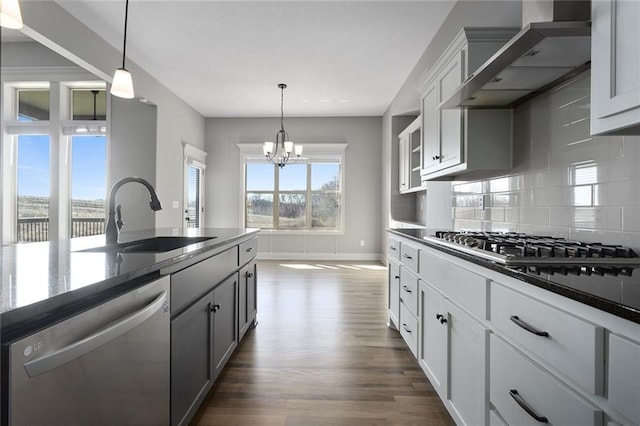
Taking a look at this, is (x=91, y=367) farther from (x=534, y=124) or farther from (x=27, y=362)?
Result: (x=534, y=124)

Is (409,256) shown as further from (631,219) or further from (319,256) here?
(319,256)

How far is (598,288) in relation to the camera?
2.78 ft

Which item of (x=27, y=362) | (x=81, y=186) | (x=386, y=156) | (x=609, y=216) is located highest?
(x=386, y=156)

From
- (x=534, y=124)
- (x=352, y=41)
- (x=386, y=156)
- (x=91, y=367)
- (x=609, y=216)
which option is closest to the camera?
(x=91, y=367)

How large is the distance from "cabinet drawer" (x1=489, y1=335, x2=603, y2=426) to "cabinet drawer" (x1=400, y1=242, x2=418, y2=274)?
0.98 m

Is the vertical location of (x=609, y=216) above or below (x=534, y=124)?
below

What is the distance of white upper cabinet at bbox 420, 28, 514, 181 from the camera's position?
7.02 feet

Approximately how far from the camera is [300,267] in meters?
6.04

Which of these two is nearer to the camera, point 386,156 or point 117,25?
point 117,25

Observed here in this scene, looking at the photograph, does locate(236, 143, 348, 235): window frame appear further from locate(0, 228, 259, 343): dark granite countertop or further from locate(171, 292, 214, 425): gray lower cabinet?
locate(0, 228, 259, 343): dark granite countertop

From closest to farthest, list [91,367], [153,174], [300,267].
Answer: [91,367] → [153,174] → [300,267]

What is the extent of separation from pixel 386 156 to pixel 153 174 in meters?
4.08

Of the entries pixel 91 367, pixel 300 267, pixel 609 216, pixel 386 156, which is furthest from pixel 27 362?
pixel 386 156

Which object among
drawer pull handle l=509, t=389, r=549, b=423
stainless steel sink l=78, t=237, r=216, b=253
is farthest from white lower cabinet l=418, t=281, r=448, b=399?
stainless steel sink l=78, t=237, r=216, b=253
